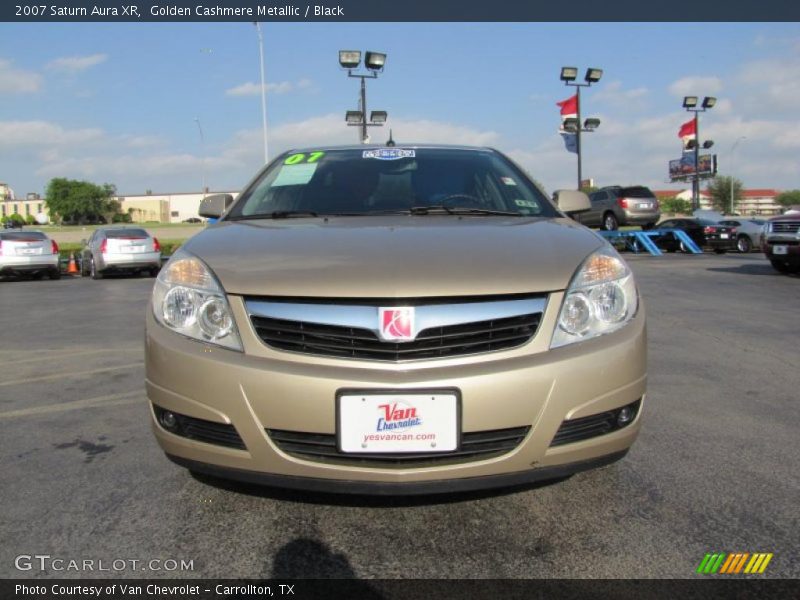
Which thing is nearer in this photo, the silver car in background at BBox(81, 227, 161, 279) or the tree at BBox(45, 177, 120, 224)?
the silver car in background at BBox(81, 227, 161, 279)

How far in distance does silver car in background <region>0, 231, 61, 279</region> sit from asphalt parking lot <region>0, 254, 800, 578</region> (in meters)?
12.6

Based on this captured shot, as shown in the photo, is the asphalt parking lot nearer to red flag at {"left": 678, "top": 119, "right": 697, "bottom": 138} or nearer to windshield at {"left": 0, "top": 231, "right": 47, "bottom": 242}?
windshield at {"left": 0, "top": 231, "right": 47, "bottom": 242}

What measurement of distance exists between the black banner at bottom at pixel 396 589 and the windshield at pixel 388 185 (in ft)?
5.48

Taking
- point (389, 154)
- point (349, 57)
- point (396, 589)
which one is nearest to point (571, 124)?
point (349, 57)

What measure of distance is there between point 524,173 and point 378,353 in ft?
6.35

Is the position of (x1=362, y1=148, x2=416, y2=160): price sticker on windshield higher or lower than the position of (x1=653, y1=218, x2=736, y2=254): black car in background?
higher

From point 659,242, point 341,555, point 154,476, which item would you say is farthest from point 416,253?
point 659,242

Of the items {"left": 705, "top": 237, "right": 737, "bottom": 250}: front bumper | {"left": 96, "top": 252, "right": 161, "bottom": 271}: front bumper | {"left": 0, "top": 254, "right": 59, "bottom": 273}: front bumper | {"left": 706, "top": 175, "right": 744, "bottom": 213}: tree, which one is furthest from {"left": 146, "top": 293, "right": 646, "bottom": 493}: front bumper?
{"left": 706, "top": 175, "right": 744, "bottom": 213}: tree

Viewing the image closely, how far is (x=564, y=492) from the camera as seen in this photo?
8.55ft

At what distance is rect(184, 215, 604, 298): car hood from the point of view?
212 centimetres

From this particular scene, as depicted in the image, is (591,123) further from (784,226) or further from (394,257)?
(394,257)

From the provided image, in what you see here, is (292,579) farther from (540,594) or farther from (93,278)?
(93,278)

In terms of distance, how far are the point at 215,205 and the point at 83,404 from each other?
1.50 m

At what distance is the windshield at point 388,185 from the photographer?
126 inches
